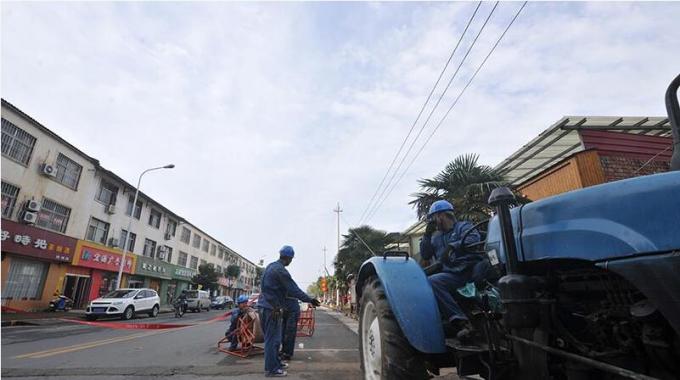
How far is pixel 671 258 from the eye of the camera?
63.6 inches

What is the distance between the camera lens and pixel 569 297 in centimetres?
220

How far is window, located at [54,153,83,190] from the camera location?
21.8m

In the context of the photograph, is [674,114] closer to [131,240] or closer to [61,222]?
[61,222]

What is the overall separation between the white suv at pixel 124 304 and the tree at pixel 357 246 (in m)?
10.8

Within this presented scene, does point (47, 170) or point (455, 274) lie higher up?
point (47, 170)

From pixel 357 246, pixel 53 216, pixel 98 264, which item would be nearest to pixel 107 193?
pixel 98 264

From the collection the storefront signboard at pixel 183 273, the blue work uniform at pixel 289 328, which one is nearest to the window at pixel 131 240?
the storefront signboard at pixel 183 273

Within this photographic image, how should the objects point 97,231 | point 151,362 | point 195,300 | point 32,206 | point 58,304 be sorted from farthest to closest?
point 195,300 → point 97,231 → point 58,304 → point 32,206 → point 151,362

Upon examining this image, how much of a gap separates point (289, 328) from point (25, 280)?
775 inches

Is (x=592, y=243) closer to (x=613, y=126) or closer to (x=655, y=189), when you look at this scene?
(x=655, y=189)

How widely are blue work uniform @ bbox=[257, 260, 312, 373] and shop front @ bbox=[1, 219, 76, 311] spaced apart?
59.3ft

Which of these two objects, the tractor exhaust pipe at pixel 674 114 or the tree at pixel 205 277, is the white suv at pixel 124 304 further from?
the tree at pixel 205 277

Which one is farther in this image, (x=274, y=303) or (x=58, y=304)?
(x=58, y=304)

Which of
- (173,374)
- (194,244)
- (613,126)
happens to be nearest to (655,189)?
(173,374)
